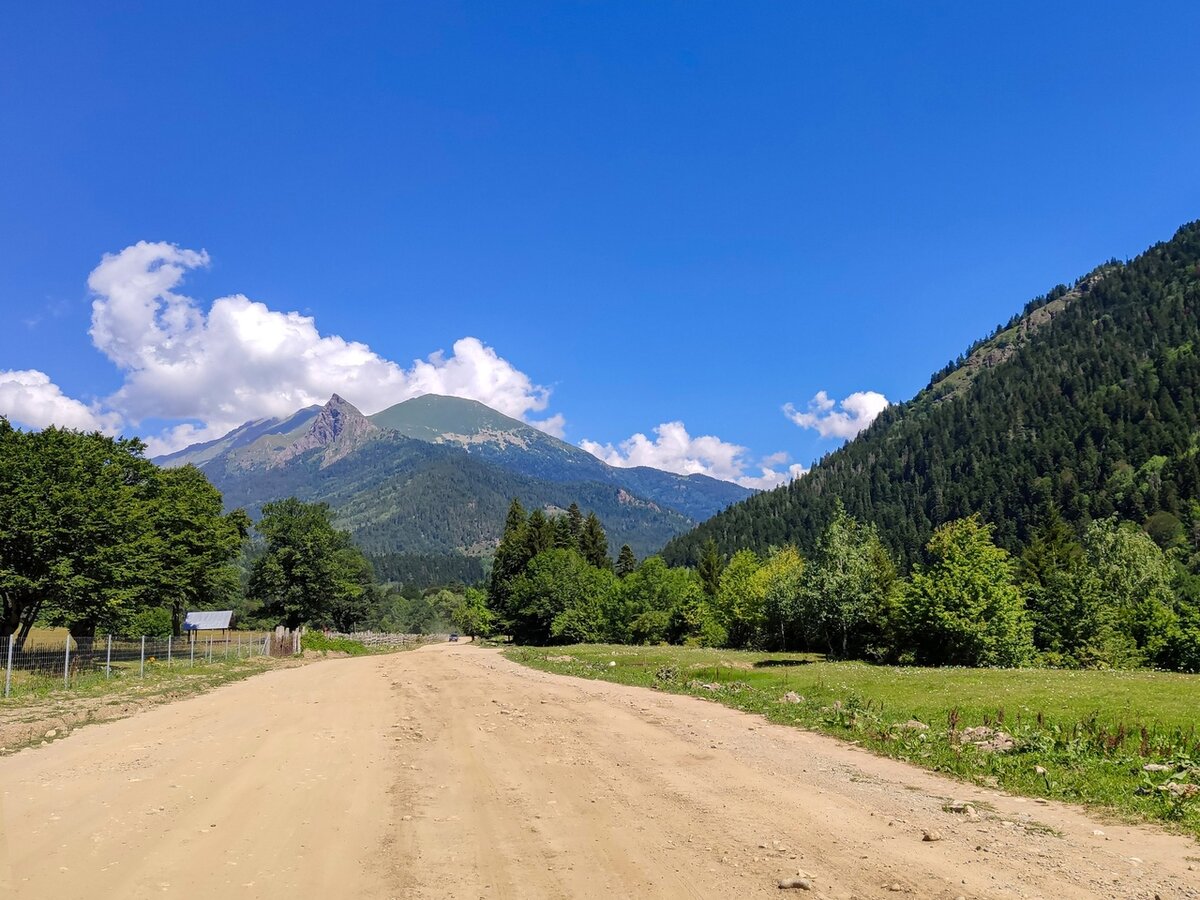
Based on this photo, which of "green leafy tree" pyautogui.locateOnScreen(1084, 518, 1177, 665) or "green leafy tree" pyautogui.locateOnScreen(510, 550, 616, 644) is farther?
"green leafy tree" pyautogui.locateOnScreen(510, 550, 616, 644)

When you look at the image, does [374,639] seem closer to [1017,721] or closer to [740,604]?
[740,604]

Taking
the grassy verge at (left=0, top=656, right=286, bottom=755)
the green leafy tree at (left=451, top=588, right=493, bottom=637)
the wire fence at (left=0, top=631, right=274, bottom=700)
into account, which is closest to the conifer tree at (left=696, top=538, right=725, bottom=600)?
the green leafy tree at (left=451, top=588, right=493, bottom=637)

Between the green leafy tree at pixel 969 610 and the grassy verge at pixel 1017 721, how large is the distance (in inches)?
313

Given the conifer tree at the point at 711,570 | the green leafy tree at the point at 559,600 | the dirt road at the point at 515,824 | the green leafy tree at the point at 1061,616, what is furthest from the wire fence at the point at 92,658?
the conifer tree at the point at 711,570

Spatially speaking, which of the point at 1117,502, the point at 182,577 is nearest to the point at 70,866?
the point at 182,577

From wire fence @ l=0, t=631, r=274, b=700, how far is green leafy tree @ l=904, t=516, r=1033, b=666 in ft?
144

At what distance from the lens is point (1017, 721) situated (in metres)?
19.4

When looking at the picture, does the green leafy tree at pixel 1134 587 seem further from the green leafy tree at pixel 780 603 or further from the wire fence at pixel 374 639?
the wire fence at pixel 374 639

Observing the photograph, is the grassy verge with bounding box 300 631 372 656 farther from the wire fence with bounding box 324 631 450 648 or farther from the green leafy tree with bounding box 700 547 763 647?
the green leafy tree with bounding box 700 547 763 647

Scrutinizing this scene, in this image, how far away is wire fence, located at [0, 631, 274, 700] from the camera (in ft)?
87.6

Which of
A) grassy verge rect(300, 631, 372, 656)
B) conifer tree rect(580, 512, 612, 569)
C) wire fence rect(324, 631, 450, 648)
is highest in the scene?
conifer tree rect(580, 512, 612, 569)

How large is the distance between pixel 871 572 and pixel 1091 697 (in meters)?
32.2

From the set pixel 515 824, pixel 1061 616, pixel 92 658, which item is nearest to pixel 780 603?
pixel 1061 616

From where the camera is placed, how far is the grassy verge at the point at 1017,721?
12695 millimetres
